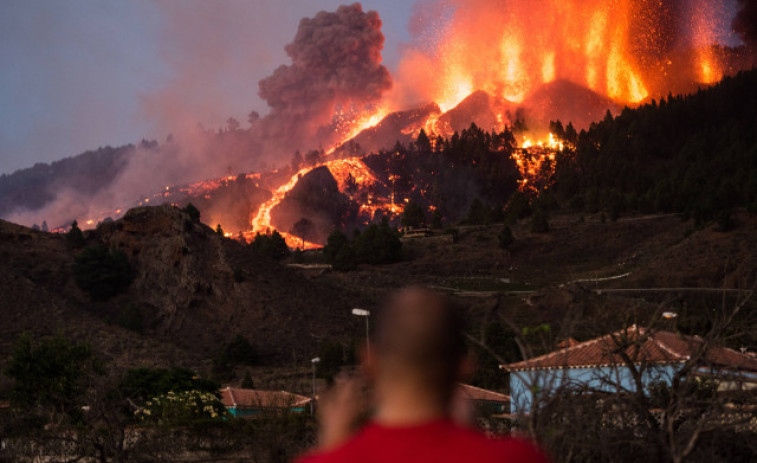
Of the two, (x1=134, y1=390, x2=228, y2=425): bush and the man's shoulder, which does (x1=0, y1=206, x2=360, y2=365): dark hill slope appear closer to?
(x1=134, y1=390, x2=228, y2=425): bush

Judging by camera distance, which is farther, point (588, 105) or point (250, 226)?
point (588, 105)

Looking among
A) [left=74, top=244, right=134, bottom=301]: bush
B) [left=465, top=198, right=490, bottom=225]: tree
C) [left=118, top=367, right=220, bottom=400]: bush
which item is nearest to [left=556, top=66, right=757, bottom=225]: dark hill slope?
[left=465, top=198, right=490, bottom=225]: tree

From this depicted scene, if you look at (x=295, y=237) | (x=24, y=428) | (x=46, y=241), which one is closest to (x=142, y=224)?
(x=46, y=241)

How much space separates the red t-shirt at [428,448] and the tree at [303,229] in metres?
130

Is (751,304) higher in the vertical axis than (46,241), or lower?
lower

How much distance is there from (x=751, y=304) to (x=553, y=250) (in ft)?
115

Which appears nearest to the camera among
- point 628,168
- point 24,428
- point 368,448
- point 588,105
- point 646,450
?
point 368,448

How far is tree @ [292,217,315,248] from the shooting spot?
13462 centimetres

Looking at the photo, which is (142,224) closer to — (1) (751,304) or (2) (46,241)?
(2) (46,241)

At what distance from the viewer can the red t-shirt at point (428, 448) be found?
5.40 feet

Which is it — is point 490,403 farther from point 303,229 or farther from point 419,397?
point 303,229

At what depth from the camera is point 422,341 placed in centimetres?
Answer: 176

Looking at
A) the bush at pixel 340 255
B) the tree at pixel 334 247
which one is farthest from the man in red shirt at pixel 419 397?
the tree at pixel 334 247

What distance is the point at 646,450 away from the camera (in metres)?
10.3
